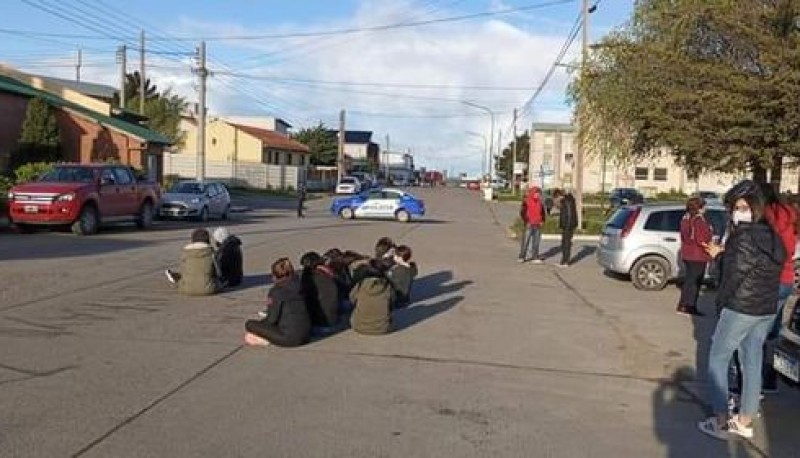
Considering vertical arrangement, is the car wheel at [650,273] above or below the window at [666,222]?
below

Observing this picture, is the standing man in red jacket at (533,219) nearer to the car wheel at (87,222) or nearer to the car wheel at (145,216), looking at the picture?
the car wheel at (87,222)

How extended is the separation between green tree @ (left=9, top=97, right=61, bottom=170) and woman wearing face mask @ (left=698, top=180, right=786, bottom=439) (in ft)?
113

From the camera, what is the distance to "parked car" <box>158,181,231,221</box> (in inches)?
1337

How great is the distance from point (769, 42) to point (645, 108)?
4094 mm

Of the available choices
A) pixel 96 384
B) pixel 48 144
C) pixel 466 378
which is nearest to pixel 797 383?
pixel 466 378

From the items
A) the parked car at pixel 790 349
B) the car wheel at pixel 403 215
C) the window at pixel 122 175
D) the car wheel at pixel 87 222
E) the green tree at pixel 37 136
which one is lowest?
the car wheel at pixel 403 215

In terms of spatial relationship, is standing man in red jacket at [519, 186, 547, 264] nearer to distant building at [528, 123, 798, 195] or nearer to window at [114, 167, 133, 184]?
window at [114, 167, 133, 184]

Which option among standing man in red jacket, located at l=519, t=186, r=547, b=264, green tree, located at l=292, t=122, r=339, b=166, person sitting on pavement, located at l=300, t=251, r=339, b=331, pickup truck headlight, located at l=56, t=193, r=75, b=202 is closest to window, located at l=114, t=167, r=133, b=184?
pickup truck headlight, located at l=56, t=193, r=75, b=202

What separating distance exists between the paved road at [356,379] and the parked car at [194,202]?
18544 millimetres

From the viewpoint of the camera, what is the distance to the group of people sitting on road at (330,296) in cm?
959

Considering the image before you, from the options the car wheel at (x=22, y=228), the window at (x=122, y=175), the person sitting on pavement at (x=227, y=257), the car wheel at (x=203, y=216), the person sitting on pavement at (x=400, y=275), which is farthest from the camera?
the car wheel at (x=203, y=216)

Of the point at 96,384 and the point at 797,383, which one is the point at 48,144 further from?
the point at 797,383

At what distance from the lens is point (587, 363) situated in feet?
31.8

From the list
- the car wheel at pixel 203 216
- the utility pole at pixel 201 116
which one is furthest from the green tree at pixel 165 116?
the car wheel at pixel 203 216
